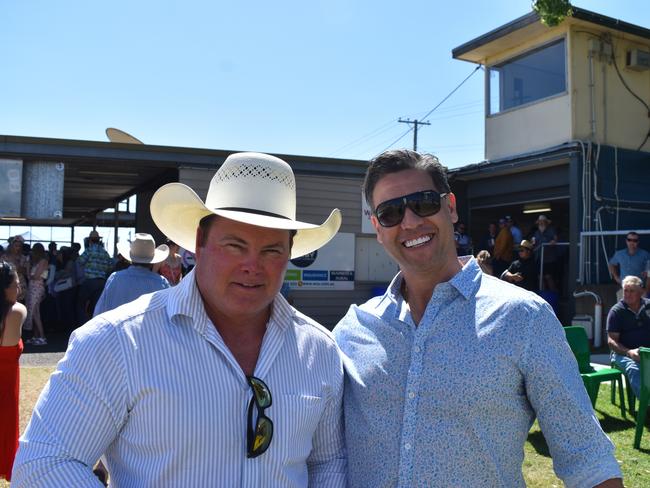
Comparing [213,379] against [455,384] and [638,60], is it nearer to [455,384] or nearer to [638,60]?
[455,384]

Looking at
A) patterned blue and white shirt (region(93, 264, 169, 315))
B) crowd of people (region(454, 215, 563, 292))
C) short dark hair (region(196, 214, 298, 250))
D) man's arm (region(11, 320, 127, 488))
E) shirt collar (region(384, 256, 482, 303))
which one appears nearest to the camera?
man's arm (region(11, 320, 127, 488))

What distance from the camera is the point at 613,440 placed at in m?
5.92

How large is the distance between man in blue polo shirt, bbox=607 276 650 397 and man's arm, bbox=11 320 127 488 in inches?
255

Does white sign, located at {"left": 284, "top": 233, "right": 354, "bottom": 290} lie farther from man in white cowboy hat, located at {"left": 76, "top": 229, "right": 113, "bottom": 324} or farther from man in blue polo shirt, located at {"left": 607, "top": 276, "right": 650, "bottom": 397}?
man in blue polo shirt, located at {"left": 607, "top": 276, "right": 650, "bottom": 397}

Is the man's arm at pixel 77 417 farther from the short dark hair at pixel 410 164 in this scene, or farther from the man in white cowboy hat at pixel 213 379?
the short dark hair at pixel 410 164

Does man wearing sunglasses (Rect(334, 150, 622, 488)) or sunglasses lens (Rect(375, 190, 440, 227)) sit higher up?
sunglasses lens (Rect(375, 190, 440, 227))

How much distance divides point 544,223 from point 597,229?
1061 millimetres

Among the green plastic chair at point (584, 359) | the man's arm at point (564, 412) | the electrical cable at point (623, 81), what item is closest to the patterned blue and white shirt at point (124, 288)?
the man's arm at point (564, 412)

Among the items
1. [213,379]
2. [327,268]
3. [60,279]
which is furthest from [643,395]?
[60,279]

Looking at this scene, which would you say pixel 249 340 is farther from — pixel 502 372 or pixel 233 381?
pixel 502 372

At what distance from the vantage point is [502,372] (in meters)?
1.83

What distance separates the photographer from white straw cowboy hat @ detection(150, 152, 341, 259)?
208 cm

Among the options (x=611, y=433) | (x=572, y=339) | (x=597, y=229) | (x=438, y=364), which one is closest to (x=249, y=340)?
(x=438, y=364)

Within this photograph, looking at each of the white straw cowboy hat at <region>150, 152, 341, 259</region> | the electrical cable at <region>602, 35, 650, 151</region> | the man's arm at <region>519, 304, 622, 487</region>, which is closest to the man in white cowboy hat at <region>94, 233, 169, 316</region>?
the white straw cowboy hat at <region>150, 152, 341, 259</region>
